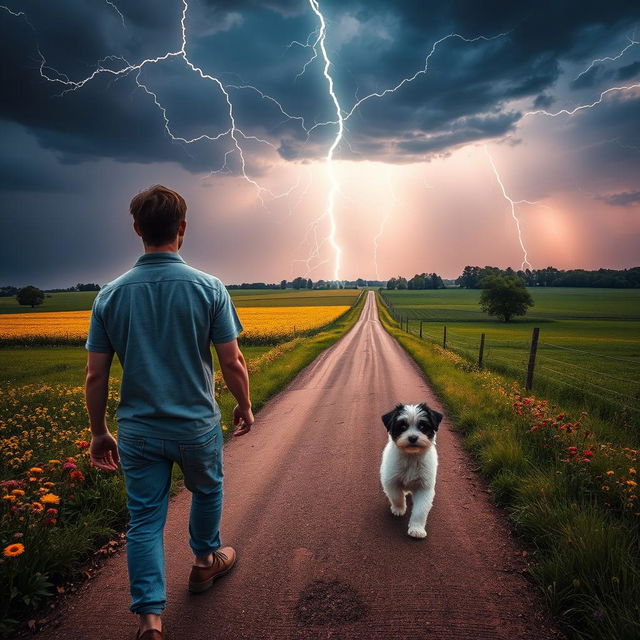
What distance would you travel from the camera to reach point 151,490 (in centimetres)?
236

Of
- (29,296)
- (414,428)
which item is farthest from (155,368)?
(29,296)

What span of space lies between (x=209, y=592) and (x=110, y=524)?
1.60m

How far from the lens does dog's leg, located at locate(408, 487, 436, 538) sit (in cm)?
360

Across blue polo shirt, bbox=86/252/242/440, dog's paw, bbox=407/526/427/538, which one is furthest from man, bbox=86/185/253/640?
dog's paw, bbox=407/526/427/538

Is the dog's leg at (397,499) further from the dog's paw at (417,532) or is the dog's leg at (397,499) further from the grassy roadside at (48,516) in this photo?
the grassy roadside at (48,516)

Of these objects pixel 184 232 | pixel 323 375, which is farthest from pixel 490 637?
pixel 323 375

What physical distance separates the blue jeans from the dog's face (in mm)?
1998

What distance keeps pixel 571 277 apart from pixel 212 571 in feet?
527

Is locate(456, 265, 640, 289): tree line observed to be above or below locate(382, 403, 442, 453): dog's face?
above

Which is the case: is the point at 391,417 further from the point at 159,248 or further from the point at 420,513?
the point at 159,248

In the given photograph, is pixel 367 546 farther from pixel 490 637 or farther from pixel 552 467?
pixel 552 467

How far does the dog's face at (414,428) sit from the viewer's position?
368 centimetres

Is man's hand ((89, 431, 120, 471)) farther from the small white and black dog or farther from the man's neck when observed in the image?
the small white and black dog

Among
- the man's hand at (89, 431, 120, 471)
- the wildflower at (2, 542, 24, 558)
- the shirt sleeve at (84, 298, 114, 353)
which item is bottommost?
the wildflower at (2, 542, 24, 558)
